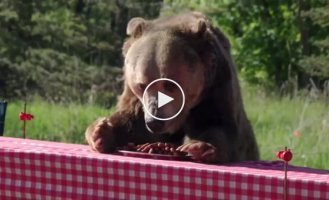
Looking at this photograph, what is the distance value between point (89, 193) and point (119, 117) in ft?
2.97

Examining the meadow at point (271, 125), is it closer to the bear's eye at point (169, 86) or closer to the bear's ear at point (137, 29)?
the bear's ear at point (137, 29)

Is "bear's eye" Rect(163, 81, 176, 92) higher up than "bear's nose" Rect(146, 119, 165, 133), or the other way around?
"bear's eye" Rect(163, 81, 176, 92)

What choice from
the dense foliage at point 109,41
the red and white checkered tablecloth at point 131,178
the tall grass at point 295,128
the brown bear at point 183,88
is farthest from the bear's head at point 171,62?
the dense foliage at point 109,41

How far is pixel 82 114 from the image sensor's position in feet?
36.3

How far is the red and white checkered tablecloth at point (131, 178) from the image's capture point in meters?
3.72

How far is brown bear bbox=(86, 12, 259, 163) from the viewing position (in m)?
4.57

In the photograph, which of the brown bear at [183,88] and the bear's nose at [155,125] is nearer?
the bear's nose at [155,125]

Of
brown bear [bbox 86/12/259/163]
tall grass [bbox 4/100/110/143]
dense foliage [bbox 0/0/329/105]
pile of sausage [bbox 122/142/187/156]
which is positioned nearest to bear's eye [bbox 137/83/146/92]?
brown bear [bbox 86/12/259/163]

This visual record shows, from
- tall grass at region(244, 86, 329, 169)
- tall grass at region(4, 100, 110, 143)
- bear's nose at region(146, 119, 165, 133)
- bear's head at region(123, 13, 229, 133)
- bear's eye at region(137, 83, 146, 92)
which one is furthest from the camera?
tall grass at region(4, 100, 110, 143)

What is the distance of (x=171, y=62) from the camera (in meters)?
4.63

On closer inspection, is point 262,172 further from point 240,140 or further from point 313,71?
point 313,71

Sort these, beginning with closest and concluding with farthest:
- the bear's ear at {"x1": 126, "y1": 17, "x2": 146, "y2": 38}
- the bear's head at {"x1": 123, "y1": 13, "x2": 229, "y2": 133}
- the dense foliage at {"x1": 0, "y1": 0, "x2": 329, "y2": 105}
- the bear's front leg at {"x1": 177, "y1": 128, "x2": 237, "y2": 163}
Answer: the bear's front leg at {"x1": 177, "y1": 128, "x2": 237, "y2": 163} < the bear's head at {"x1": 123, "y1": 13, "x2": 229, "y2": 133} < the bear's ear at {"x1": 126, "y1": 17, "x2": 146, "y2": 38} < the dense foliage at {"x1": 0, "y1": 0, "x2": 329, "y2": 105}

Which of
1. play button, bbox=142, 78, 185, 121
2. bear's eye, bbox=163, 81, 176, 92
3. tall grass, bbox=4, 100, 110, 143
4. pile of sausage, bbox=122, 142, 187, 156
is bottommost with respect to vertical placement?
tall grass, bbox=4, 100, 110, 143

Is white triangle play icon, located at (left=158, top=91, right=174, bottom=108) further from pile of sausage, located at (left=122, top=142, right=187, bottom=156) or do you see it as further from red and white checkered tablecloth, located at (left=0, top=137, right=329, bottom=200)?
red and white checkered tablecloth, located at (left=0, top=137, right=329, bottom=200)
